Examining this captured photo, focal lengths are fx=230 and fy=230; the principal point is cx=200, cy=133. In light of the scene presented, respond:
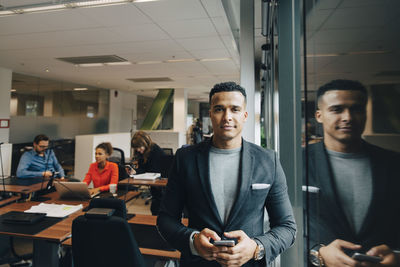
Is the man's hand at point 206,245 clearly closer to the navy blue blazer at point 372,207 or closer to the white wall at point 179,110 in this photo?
the navy blue blazer at point 372,207

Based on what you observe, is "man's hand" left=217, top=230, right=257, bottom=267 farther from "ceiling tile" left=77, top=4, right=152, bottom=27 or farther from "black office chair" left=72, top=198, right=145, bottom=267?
"ceiling tile" left=77, top=4, right=152, bottom=27

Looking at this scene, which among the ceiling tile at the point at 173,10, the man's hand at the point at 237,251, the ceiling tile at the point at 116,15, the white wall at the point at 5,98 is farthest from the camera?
the white wall at the point at 5,98

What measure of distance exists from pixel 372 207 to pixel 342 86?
218mm

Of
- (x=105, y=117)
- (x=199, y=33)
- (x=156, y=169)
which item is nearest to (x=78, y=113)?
(x=105, y=117)

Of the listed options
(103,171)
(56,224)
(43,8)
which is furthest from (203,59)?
(56,224)

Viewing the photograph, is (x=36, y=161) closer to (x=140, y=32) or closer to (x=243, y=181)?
(x=140, y=32)

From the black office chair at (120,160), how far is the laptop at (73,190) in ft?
2.44

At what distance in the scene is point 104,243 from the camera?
133 cm

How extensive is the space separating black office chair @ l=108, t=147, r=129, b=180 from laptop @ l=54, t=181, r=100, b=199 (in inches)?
29.3

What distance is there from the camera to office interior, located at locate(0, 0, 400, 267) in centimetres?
35

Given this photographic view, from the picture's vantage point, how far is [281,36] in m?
1.57

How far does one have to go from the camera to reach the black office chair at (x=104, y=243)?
1.30m

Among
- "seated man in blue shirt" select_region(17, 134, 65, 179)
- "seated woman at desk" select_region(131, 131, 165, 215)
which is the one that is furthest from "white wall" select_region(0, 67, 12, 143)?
"seated woman at desk" select_region(131, 131, 165, 215)

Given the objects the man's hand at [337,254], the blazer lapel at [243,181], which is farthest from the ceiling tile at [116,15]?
the man's hand at [337,254]
